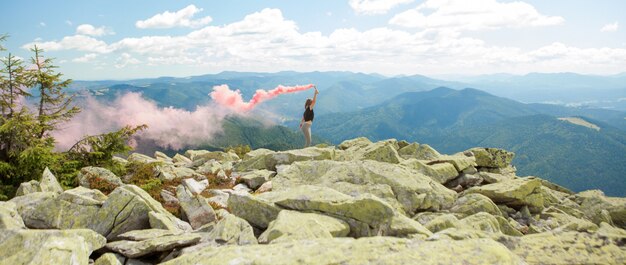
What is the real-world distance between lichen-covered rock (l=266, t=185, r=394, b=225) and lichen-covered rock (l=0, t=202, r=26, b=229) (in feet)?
22.7

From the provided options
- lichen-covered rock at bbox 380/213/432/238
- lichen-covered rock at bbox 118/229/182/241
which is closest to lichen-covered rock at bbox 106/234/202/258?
lichen-covered rock at bbox 118/229/182/241

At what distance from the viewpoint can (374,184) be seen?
15.4 metres

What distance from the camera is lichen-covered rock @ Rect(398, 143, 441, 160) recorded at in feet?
87.7

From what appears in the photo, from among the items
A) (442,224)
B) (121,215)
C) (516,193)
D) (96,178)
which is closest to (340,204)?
(442,224)

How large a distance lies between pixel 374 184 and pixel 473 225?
4.67 m

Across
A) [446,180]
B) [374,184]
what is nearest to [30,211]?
[374,184]

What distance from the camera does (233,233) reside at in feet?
29.6

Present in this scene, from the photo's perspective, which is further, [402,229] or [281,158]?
[281,158]

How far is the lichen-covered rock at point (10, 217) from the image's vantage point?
8401 mm

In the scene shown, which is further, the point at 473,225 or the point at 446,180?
the point at 446,180

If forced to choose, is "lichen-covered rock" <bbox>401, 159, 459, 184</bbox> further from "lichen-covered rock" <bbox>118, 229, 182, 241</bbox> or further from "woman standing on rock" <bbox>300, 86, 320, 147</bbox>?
"lichen-covered rock" <bbox>118, 229, 182, 241</bbox>

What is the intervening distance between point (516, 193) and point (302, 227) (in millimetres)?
13302

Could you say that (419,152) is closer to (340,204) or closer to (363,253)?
(340,204)

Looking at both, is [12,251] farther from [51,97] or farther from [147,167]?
[51,97]
